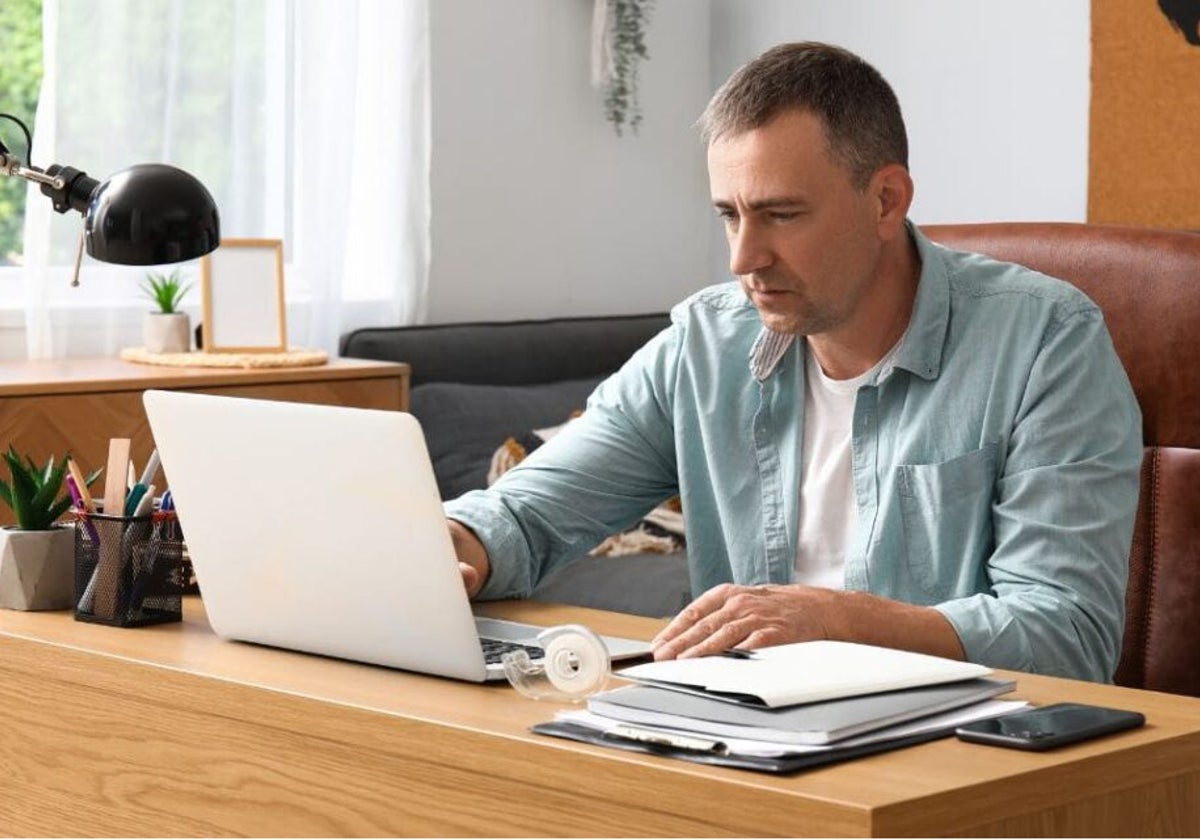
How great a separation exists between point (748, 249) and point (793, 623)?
0.51 metres

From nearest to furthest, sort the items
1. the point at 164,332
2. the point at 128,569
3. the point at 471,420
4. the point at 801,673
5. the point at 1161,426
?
the point at 801,673 < the point at 128,569 < the point at 1161,426 < the point at 164,332 < the point at 471,420

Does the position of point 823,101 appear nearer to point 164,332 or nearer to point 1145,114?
point 164,332

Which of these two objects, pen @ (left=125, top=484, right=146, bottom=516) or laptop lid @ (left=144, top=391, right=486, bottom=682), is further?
pen @ (left=125, top=484, right=146, bottom=516)

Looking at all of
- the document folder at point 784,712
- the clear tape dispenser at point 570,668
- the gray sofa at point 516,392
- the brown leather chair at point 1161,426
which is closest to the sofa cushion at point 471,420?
the gray sofa at point 516,392

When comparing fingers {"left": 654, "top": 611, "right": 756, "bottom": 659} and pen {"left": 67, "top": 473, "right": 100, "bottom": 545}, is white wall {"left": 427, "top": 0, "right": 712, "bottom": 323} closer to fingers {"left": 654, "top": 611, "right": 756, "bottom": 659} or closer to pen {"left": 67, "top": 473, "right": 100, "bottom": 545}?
pen {"left": 67, "top": 473, "right": 100, "bottom": 545}

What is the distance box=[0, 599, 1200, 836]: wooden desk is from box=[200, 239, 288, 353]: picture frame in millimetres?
1919

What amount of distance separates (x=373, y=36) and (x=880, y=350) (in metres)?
2.45

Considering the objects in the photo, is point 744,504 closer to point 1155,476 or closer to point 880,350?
point 880,350

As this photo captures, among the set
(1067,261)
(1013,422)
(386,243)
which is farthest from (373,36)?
(1013,422)

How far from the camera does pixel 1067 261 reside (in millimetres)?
2426

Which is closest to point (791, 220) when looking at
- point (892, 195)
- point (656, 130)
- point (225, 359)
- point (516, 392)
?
point (892, 195)

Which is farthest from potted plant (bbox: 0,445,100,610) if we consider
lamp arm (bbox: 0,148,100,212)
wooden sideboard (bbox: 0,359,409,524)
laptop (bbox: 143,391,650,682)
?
wooden sideboard (bbox: 0,359,409,524)

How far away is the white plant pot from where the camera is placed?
3678 millimetres

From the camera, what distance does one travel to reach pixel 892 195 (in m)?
2.07
